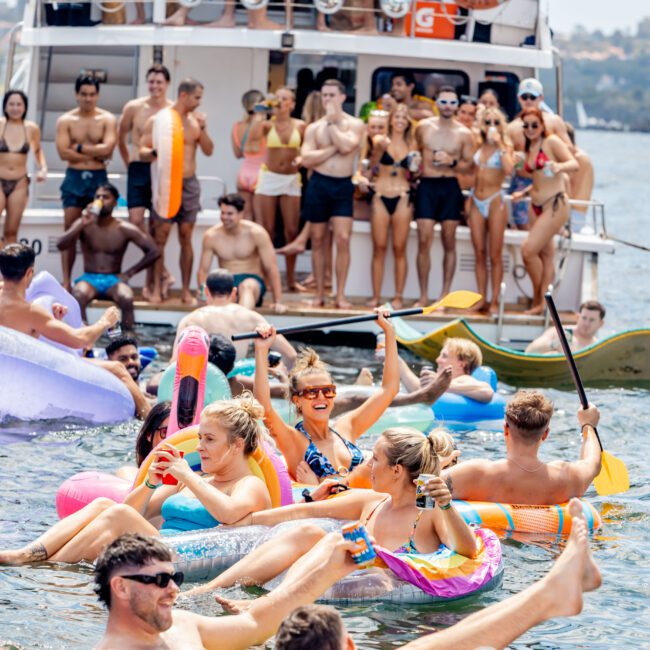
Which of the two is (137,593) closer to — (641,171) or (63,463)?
(63,463)

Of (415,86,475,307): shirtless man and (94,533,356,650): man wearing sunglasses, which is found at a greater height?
(415,86,475,307): shirtless man

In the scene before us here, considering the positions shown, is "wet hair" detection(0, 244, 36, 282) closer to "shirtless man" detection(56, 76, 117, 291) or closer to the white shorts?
"shirtless man" detection(56, 76, 117, 291)

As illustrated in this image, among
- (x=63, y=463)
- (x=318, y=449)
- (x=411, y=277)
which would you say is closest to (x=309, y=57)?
(x=411, y=277)

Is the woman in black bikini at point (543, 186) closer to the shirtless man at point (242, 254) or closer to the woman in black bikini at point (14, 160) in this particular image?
the shirtless man at point (242, 254)

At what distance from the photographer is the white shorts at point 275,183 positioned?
42.0 ft

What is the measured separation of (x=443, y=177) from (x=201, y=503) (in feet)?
21.4

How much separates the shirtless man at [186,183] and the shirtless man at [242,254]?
0.45 meters

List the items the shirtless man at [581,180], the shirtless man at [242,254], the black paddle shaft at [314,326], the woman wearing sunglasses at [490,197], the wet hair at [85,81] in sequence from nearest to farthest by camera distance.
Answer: the black paddle shaft at [314,326]
the shirtless man at [242,254]
the woman wearing sunglasses at [490,197]
the wet hair at [85,81]
the shirtless man at [581,180]

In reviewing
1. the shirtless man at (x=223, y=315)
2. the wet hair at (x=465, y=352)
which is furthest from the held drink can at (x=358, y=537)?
the wet hair at (x=465, y=352)

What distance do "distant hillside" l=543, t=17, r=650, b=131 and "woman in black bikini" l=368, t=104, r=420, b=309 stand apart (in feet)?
399

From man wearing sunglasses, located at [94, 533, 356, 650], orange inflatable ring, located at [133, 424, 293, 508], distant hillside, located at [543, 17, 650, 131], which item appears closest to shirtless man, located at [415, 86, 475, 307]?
orange inflatable ring, located at [133, 424, 293, 508]

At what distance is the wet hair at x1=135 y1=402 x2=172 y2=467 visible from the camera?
7070mm

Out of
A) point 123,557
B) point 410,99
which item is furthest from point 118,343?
point 123,557

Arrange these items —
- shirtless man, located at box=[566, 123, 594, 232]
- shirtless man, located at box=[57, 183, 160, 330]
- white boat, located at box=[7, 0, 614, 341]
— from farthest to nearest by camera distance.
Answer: shirtless man, located at box=[566, 123, 594, 232] → white boat, located at box=[7, 0, 614, 341] → shirtless man, located at box=[57, 183, 160, 330]
